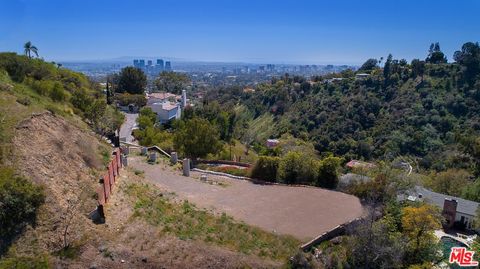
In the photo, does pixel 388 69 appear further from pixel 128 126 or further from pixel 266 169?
pixel 266 169

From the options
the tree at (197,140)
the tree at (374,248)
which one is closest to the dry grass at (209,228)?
the tree at (374,248)

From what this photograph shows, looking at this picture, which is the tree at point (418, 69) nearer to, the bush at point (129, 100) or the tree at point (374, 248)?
the bush at point (129, 100)

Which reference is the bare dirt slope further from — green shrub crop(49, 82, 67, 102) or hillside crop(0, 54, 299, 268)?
green shrub crop(49, 82, 67, 102)

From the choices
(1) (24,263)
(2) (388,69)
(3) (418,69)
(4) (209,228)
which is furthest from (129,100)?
(3) (418,69)

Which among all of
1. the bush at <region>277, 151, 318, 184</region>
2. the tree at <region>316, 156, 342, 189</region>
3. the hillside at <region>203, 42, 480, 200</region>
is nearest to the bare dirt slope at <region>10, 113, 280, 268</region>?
the bush at <region>277, 151, 318, 184</region>

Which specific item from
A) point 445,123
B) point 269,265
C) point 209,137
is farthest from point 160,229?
point 445,123
